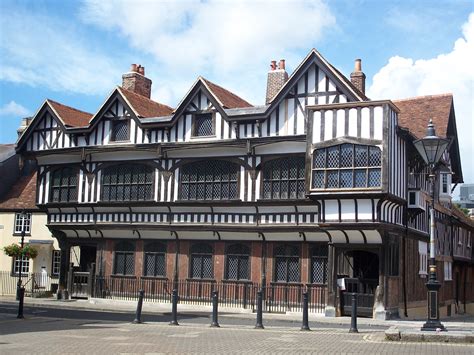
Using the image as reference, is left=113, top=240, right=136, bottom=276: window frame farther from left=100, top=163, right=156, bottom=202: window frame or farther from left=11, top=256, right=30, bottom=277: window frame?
left=11, top=256, right=30, bottom=277: window frame

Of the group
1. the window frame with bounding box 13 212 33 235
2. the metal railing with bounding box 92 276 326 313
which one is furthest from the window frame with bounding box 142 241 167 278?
the window frame with bounding box 13 212 33 235

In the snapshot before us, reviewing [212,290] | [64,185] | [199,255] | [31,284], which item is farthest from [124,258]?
[31,284]

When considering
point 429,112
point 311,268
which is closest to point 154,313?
point 311,268

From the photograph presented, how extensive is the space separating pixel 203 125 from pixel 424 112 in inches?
368

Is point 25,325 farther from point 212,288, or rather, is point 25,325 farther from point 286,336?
point 212,288

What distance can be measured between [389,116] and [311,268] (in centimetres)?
672

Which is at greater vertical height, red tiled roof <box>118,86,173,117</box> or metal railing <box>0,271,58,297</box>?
red tiled roof <box>118,86,173,117</box>

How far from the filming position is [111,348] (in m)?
13.2

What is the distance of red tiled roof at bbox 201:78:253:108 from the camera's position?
26.5 m

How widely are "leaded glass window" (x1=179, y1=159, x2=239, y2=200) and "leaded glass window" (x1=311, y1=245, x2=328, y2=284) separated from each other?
383 cm

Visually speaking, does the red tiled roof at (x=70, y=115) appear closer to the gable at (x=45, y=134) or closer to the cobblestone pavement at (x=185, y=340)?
the gable at (x=45, y=134)

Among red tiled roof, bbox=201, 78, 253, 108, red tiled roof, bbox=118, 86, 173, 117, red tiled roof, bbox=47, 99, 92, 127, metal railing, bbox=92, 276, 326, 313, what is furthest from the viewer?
red tiled roof, bbox=47, 99, 92, 127

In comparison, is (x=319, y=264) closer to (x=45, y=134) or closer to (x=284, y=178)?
(x=284, y=178)

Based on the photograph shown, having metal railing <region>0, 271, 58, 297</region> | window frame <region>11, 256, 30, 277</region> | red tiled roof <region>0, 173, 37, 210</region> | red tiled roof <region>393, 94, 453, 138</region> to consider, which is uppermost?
red tiled roof <region>393, 94, 453, 138</region>
